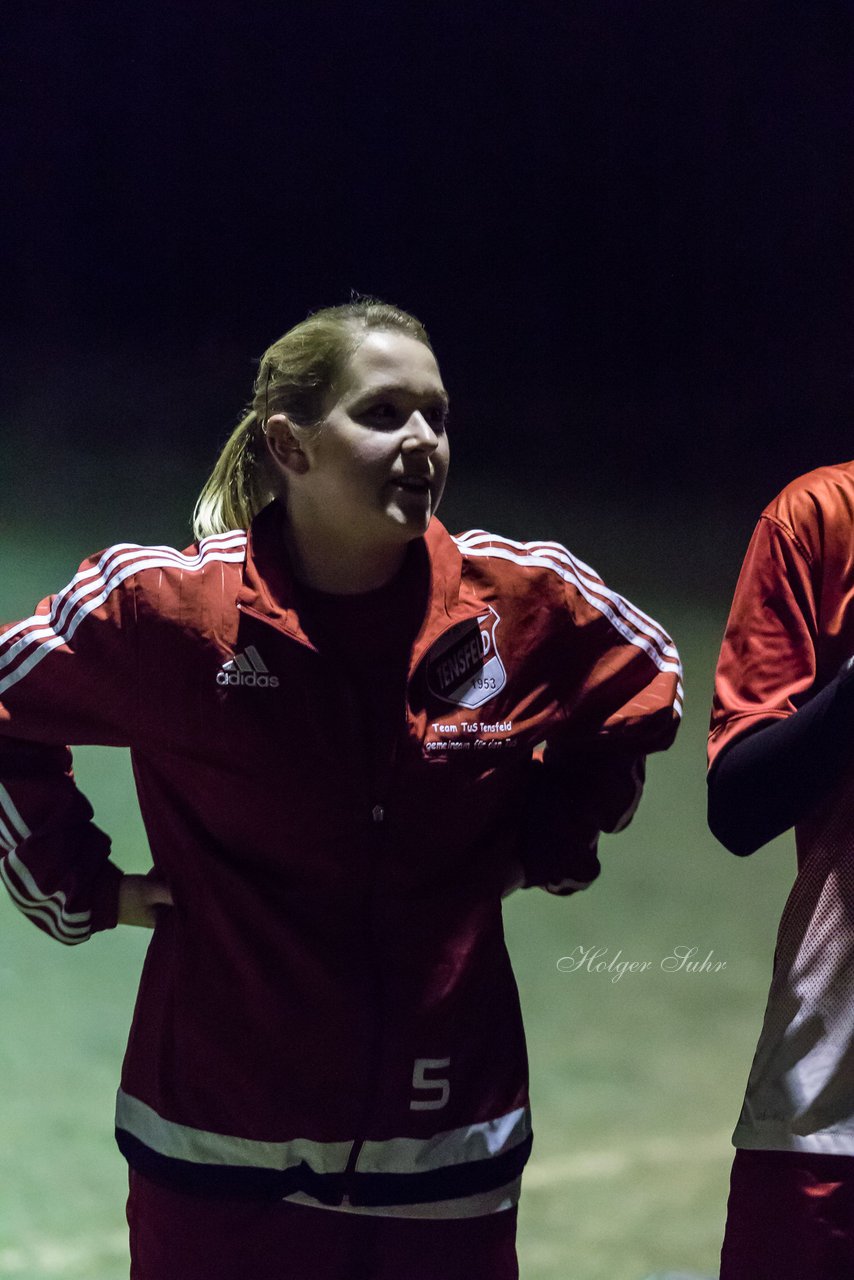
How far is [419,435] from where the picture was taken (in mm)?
1345

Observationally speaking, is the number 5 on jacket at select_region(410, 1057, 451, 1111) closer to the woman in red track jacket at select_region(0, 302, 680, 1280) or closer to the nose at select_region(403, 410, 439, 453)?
the woman in red track jacket at select_region(0, 302, 680, 1280)

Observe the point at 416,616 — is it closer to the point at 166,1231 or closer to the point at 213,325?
the point at 166,1231

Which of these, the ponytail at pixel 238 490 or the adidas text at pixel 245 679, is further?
the ponytail at pixel 238 490

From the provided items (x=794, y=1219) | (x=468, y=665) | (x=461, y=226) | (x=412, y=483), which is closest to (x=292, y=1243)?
(x=794, y=1219)

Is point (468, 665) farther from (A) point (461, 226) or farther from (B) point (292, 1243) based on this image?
(A) point (461, 226)

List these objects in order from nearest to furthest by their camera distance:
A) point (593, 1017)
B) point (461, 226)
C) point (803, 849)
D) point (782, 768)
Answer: point (782, 768) < point (803, 849) < point (461, 226) < point (593, 1017)

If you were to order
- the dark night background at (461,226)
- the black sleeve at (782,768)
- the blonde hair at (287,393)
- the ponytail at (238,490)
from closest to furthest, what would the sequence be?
the black sleeve at (782,768)
the blonde hair at (287,393)
the ponytail at (238,490)
the dark night background at (461,226)

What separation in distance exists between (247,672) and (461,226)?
1.26m

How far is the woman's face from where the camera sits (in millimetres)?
1344

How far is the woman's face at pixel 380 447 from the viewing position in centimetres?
134

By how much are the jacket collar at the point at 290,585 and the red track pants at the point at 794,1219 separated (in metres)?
0.55

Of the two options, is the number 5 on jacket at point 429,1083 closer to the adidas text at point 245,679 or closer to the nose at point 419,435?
the adidas text at point 245,679

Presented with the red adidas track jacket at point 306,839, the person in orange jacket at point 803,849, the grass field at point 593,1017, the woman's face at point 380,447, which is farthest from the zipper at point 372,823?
the grass field at point 593,1017

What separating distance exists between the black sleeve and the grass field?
1183mm
